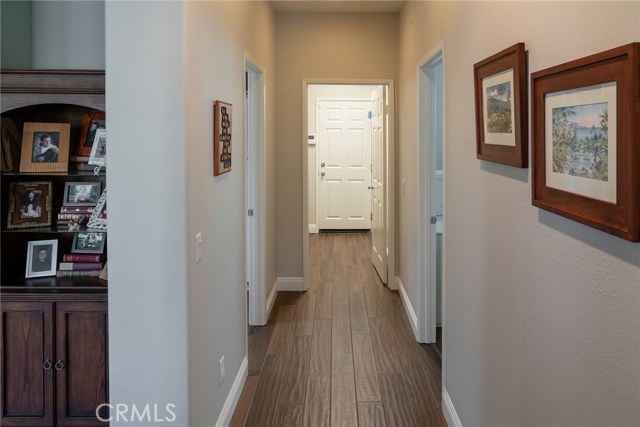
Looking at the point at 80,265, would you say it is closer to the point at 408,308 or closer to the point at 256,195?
the point at 256,195

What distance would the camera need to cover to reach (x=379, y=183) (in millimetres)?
5914

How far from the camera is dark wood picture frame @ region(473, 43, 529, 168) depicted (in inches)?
66.9

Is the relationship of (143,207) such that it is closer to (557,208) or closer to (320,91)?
(557,208)

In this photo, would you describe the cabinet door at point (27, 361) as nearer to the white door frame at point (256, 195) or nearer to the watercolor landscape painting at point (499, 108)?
the watercolor landscape painting at point (499, 108)

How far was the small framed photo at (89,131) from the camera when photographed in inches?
104

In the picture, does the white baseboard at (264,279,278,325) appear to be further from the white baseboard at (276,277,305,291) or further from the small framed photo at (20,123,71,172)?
the small framed photo at (20,123,71,172)

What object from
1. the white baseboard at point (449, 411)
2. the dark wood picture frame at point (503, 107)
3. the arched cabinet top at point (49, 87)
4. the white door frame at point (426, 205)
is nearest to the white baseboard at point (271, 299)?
the white door frame at point (426, 205)

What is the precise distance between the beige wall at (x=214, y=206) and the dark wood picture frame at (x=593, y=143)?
1246 millimetres

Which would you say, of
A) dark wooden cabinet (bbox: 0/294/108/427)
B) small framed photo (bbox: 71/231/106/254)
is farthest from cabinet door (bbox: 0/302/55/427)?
small framed photo (bbox: 71/231/106/254)

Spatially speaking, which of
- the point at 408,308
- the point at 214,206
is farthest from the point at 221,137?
the point at 408,308

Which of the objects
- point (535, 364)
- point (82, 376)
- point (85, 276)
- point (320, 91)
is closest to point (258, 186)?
point (85, 276)

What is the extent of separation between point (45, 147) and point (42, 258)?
0.54 m

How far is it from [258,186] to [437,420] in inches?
94.9

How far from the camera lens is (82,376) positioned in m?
2.42
